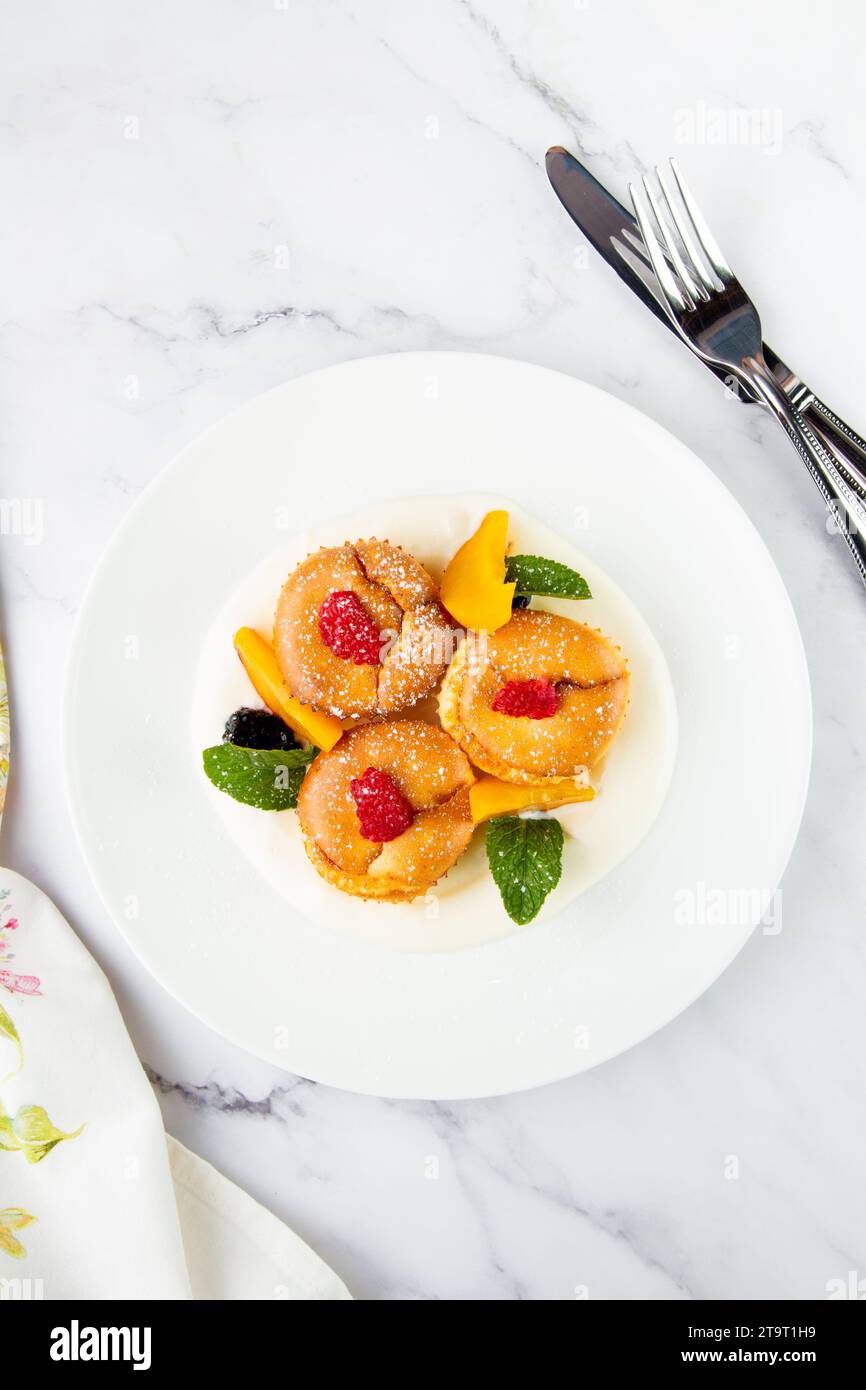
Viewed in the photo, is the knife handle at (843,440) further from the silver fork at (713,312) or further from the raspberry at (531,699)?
the raspberry at (531,699)

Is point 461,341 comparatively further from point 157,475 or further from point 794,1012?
point 794,1012

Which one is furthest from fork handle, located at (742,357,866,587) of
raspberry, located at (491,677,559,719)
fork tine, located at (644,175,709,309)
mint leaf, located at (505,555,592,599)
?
raspberry, located at (491,677,559,719)

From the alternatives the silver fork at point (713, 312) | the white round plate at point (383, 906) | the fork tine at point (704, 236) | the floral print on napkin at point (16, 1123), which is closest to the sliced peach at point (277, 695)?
the white round plate at point (383, 906)

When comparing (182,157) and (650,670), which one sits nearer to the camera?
(650,670)

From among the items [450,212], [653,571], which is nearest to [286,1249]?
[653,571]

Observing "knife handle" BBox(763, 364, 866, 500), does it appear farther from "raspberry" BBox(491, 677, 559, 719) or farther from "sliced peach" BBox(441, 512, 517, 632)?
"raspberry" BBox(491, 677, 559, 719)
